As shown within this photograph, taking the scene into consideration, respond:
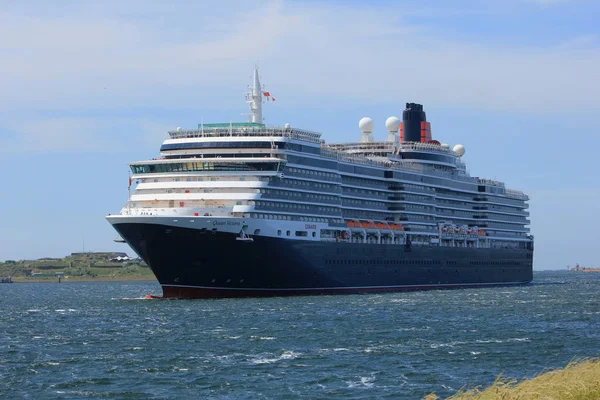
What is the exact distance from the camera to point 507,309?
6078cm

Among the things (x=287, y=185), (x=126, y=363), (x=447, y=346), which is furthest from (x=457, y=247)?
(x=126, y=363)

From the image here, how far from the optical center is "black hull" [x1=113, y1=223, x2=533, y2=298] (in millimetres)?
63281

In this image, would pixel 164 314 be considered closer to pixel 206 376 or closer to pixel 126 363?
pixel 126 363

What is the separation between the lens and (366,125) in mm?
95250

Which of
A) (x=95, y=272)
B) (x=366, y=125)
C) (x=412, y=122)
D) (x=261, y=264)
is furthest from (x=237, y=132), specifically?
(x=95, y=272)

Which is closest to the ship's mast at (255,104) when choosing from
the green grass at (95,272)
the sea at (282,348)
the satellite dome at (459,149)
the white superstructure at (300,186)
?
the white superstructure at (300,186)

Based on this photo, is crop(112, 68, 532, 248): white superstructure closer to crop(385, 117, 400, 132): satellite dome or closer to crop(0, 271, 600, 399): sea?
crop(385, 117, 400, 132): satellite dome

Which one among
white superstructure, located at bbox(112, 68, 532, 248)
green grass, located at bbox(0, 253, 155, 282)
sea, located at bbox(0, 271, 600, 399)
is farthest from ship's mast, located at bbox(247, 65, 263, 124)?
green grass, located at bbox(0, 253, 155, 282)

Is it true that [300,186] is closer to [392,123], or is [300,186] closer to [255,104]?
[255,104]

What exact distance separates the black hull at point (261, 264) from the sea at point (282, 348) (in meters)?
2.58

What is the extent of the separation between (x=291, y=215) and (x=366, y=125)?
2717 centimetres

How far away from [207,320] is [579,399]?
31.3m

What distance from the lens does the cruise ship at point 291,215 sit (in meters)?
64.2

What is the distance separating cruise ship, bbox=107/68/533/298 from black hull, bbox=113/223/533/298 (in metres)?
0.08
